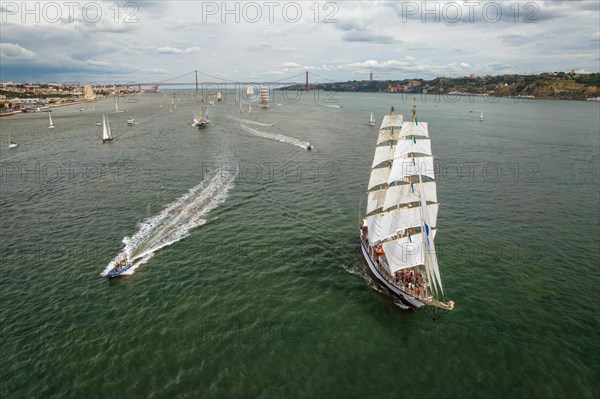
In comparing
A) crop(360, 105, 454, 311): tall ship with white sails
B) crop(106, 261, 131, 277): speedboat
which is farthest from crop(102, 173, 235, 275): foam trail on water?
crop(360, 105, 454, 311): tall ship with white sails

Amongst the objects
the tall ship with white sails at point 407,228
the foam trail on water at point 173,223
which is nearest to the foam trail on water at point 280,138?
the foam trail on water at point 173,223

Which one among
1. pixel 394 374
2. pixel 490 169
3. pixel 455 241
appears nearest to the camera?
pixel 394 374

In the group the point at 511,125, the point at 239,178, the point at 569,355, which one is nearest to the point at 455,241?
the point at 569,355

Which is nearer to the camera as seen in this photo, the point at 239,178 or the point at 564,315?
the point at 564,315

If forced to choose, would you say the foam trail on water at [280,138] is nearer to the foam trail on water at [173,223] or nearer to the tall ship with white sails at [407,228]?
the foam trail on water at [173,223]

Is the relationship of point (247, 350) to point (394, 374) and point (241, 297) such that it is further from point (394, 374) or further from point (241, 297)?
point (394, 374)

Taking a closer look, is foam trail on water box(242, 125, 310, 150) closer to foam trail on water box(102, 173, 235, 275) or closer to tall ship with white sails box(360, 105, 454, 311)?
foam trail on water box(102, 173, 235, 275)

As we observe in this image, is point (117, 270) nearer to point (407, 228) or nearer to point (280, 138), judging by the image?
point (407, 228)
